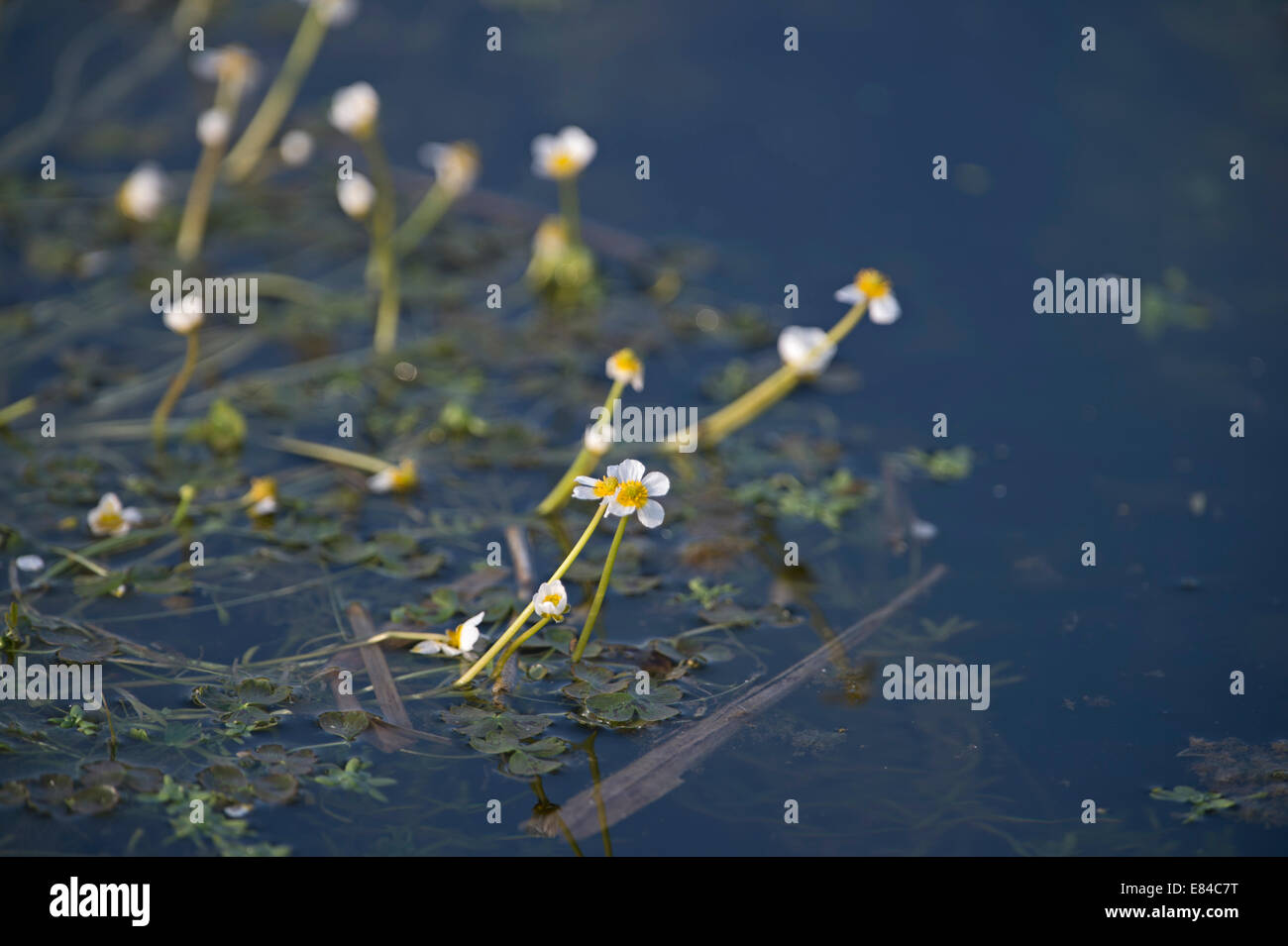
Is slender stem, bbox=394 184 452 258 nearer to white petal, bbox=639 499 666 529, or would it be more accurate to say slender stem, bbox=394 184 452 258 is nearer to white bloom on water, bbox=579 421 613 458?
white bloom on water, bbox=579 421 613 458

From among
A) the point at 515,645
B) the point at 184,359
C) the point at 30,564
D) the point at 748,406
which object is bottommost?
the point at 515,645

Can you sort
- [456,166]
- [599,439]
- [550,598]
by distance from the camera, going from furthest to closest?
[456,166]
[599,439]
[550,598]

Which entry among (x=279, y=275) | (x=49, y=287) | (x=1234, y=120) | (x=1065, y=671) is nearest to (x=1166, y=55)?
(x=1234, y=120)

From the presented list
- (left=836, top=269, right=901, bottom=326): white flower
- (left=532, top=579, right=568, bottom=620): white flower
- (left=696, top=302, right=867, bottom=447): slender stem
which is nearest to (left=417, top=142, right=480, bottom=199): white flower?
(left=696, top=302, right=867, bottom=447): slender stem

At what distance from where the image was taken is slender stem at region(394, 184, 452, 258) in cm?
423

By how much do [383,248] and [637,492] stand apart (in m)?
1.75

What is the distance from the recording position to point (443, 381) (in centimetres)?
367

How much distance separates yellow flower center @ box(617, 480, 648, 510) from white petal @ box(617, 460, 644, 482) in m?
0.02

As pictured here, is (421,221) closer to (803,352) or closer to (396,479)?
(396,479)

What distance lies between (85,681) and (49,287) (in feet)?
6.18

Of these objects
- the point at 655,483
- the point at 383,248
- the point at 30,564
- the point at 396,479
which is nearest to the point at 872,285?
the point at 655,483

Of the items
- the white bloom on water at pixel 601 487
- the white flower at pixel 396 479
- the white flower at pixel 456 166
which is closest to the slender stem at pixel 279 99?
the white flower at pixel 456 166

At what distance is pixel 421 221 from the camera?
432 cm

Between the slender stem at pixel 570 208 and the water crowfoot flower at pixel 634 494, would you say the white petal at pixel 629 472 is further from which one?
the slender stem at pixel 570 208
